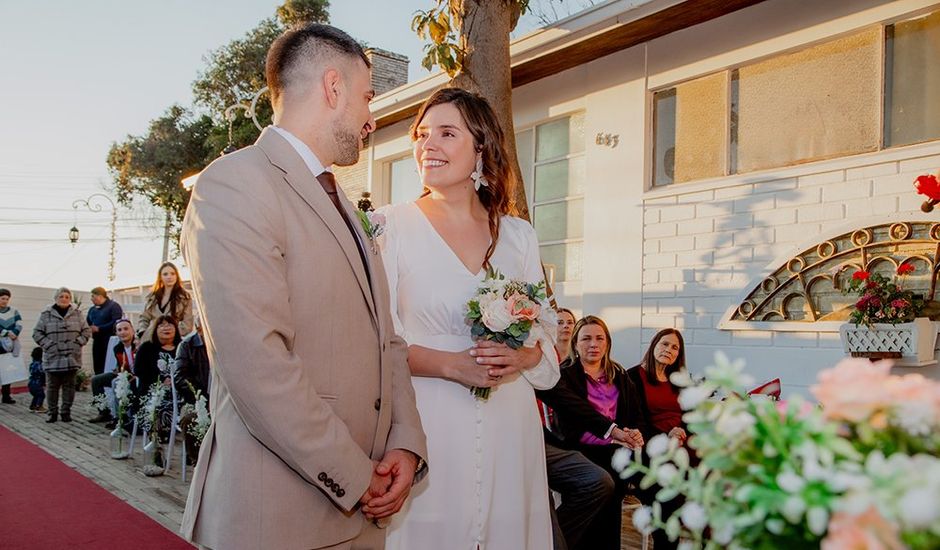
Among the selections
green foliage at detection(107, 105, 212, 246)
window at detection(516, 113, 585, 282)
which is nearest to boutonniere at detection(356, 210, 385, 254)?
window at detection(516, 113, 585, 282)

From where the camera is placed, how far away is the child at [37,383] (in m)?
13.9

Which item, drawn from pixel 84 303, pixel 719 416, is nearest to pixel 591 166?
pixel 719 416

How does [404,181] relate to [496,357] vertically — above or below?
above

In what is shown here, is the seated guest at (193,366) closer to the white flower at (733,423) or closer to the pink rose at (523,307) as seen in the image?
the pink rose at (523,307)

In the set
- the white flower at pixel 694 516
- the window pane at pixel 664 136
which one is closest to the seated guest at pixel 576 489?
the white flower at pixel 694 516

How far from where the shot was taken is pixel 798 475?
888 mm

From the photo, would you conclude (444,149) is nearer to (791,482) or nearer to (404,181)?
(791,482)

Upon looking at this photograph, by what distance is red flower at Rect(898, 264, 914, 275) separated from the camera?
227 inches

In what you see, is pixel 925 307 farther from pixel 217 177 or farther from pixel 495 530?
pixel 217 177

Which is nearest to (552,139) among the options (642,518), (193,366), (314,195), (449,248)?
(193,366)

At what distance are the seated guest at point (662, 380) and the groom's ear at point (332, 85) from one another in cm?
429

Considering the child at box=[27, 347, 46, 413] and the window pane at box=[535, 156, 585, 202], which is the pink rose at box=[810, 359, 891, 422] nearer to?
the window pane at box=[535, 156, 585, 202]

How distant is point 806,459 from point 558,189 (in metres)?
8.47

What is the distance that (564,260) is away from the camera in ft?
29.9
